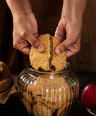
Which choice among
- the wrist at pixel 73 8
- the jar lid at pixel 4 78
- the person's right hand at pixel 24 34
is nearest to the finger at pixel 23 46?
the person's right hand at pixel 24 34

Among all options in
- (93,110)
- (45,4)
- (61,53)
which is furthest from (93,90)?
(45,4)

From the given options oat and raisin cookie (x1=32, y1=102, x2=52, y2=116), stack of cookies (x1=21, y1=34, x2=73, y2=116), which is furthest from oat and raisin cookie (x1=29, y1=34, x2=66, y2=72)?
oat and raisin cookie (x1=32, y1=102, x2=52, y2=116)

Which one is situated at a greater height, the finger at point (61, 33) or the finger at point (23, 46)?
the finger at point (61, 33)

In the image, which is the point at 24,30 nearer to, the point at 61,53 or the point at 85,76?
the point at 61,53

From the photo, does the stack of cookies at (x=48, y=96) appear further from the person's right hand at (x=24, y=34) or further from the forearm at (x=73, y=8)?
the forearm at (x=73, y=8)

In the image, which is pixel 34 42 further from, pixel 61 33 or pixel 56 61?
pixel 61 33

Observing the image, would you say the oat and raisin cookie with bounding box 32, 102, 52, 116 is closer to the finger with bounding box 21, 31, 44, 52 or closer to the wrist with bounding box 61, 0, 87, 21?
the finger with bounding box 21, 31, 44, 52

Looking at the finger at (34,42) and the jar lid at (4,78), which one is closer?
the finger at (34,42)

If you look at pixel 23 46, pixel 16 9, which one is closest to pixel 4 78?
pixel 23 46

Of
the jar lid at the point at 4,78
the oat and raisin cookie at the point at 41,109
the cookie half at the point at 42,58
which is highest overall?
the cookie half at the point at 42,58
